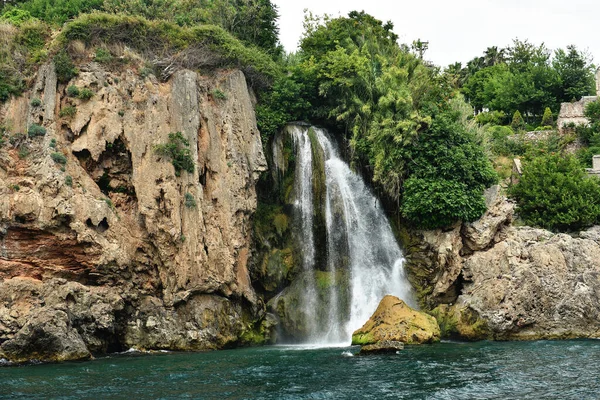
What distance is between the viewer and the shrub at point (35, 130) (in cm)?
2644

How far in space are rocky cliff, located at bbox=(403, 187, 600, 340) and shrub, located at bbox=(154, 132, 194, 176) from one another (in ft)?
40.5

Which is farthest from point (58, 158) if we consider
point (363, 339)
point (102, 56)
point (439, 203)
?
point (439, 203)

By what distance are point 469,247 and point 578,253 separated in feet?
16.7

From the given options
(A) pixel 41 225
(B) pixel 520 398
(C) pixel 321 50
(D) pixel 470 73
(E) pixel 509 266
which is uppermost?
(D) pixel 470 73

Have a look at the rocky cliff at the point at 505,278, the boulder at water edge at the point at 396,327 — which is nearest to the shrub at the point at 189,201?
the boulder at water edge at the point at 396,327

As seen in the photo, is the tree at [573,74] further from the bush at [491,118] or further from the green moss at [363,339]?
the green moss at [363,339]

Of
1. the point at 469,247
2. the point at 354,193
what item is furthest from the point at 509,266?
the point at 354,193

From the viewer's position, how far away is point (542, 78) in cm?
5578

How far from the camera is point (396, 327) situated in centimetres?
2572

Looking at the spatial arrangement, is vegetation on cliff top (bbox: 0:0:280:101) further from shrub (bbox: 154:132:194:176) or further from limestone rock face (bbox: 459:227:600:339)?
limestone rock face (bbox: 459:227:600:339)

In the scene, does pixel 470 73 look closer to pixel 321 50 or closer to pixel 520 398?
pixel 321 50

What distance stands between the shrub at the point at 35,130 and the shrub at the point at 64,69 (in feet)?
10.0

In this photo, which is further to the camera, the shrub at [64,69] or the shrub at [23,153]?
the shrub at [64,69]

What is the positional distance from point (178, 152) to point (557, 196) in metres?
20.4
